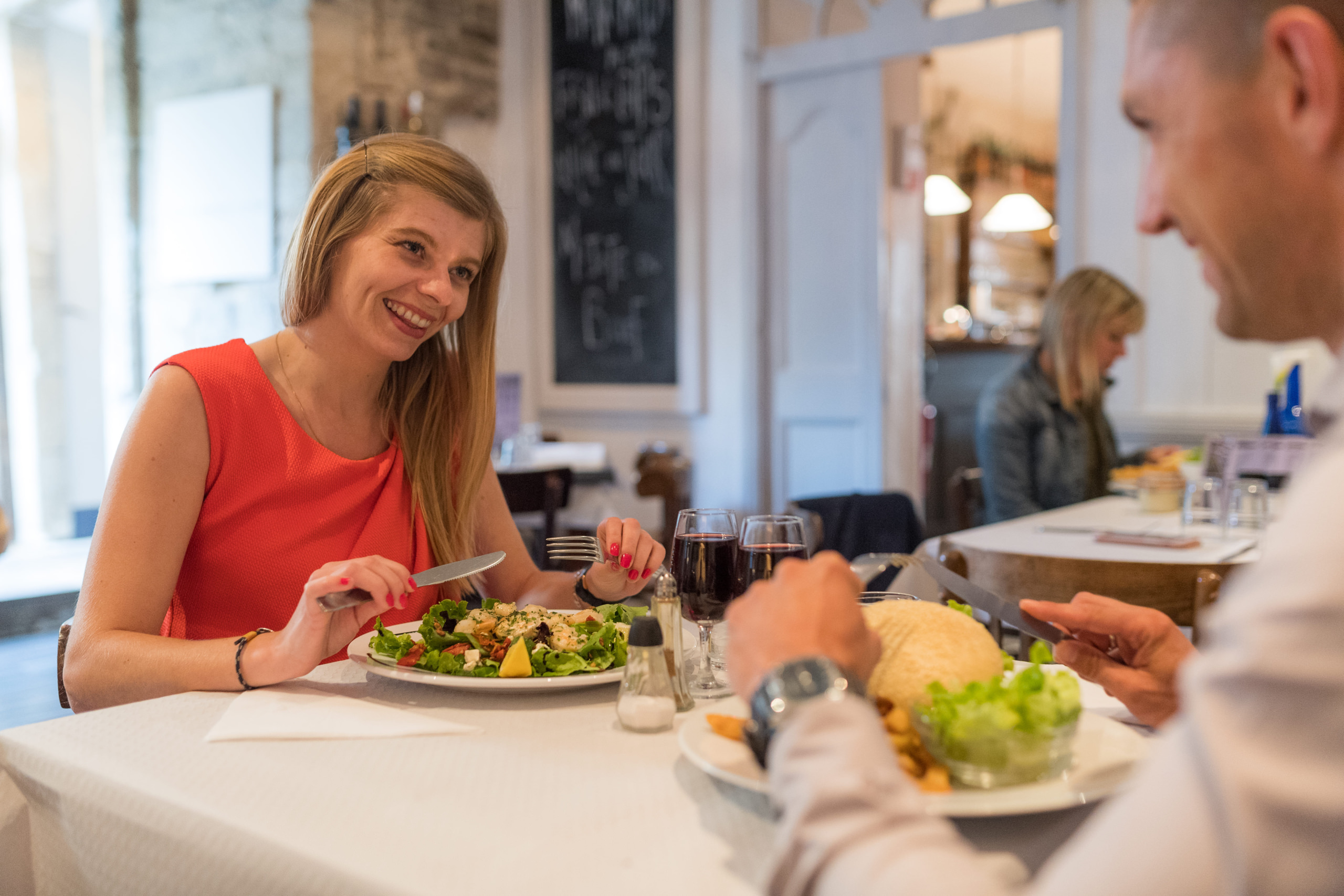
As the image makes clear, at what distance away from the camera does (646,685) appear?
98 cm

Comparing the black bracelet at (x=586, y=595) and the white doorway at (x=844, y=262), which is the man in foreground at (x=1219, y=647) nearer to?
the black bracelet at (x=586, y=595)

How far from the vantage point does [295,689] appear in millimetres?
1133

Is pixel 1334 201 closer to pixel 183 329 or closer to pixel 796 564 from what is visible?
pixel 796 564

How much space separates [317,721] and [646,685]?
1.05 ft

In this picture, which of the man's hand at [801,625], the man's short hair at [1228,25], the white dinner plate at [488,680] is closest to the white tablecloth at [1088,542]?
the white dinner plate at [488,680]

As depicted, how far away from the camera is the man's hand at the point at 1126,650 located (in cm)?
96

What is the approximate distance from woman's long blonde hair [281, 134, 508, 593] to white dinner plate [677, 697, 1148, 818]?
2.94 feet

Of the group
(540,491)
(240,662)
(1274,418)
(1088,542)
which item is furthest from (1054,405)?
(240,662)

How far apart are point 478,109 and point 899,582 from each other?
188 inches

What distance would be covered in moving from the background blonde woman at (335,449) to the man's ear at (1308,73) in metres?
1.00

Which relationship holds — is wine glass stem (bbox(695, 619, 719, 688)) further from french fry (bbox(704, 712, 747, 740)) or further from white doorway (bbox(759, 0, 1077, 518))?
white doorway (bbox(759, 0, 1077, 518))

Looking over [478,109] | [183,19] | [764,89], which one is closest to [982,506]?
[764,89]

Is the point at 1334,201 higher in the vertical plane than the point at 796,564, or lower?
higher

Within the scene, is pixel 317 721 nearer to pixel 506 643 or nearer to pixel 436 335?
pixel 506 643
